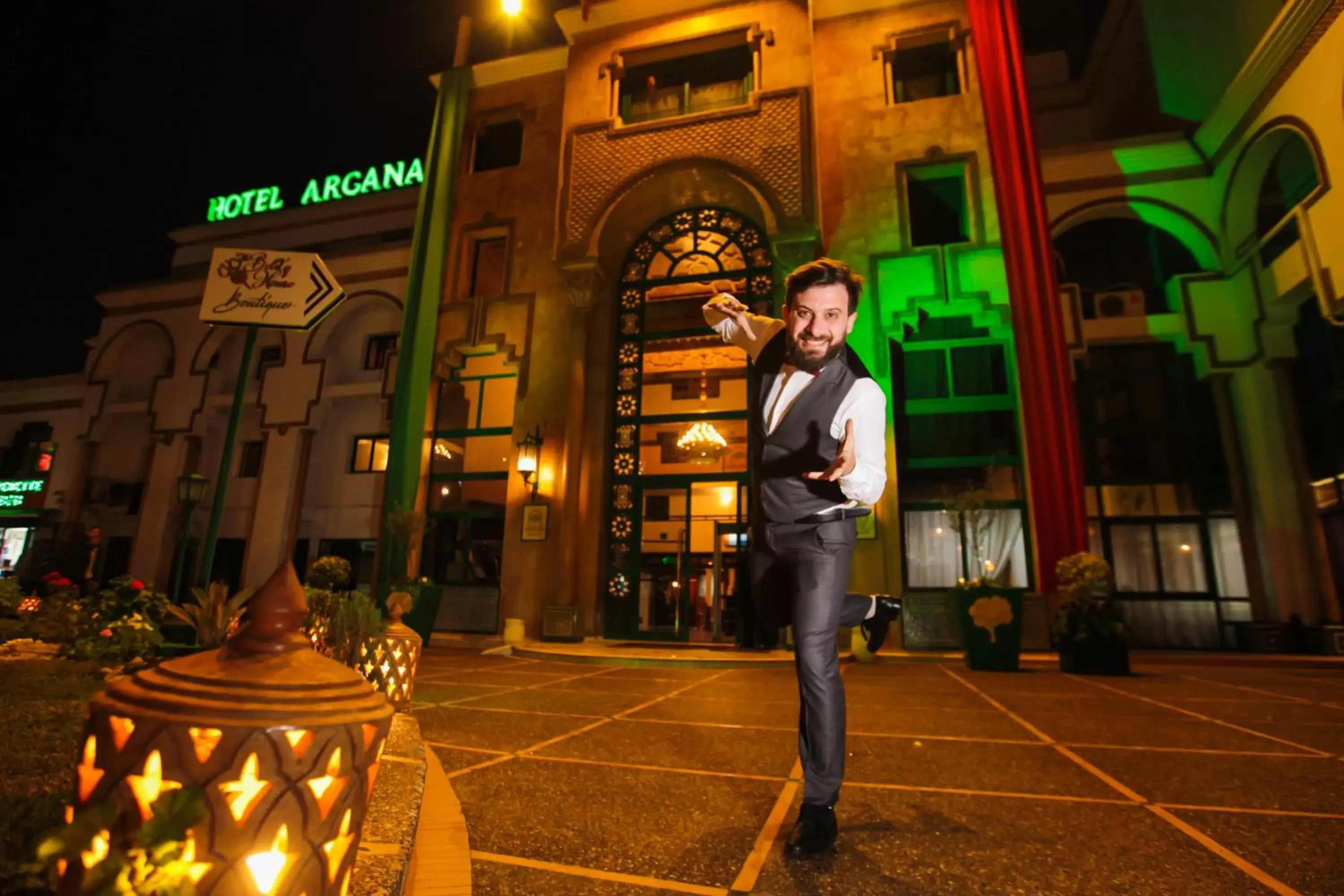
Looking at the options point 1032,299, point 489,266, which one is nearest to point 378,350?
point 489,266

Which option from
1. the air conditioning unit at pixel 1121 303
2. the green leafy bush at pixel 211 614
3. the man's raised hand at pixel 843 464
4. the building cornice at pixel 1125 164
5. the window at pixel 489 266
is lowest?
the green leafy bush at pixel 211 614

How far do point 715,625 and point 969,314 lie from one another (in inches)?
261

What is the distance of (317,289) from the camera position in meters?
4.90

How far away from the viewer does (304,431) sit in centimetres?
1497

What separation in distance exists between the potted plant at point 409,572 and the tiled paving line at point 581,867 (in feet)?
17.0

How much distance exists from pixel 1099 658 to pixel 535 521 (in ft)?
25.7

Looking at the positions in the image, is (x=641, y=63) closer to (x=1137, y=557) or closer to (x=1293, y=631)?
(x=1137, y=557)

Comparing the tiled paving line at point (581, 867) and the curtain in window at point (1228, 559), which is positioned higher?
the curtain in window at point (1228, 559)

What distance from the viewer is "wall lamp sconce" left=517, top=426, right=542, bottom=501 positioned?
10.6 m

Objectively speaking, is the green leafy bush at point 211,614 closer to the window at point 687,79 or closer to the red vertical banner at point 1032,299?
the red vertical banner at point 1032,299

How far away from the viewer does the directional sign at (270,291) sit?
15.9 feet

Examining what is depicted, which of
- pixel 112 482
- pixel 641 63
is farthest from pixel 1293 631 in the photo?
pixel 112 482

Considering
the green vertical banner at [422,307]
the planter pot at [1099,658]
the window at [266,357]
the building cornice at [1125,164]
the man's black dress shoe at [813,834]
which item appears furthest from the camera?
the window at [266,357]

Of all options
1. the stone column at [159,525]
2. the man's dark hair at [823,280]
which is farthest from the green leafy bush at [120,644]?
the stone column at [159,525]
